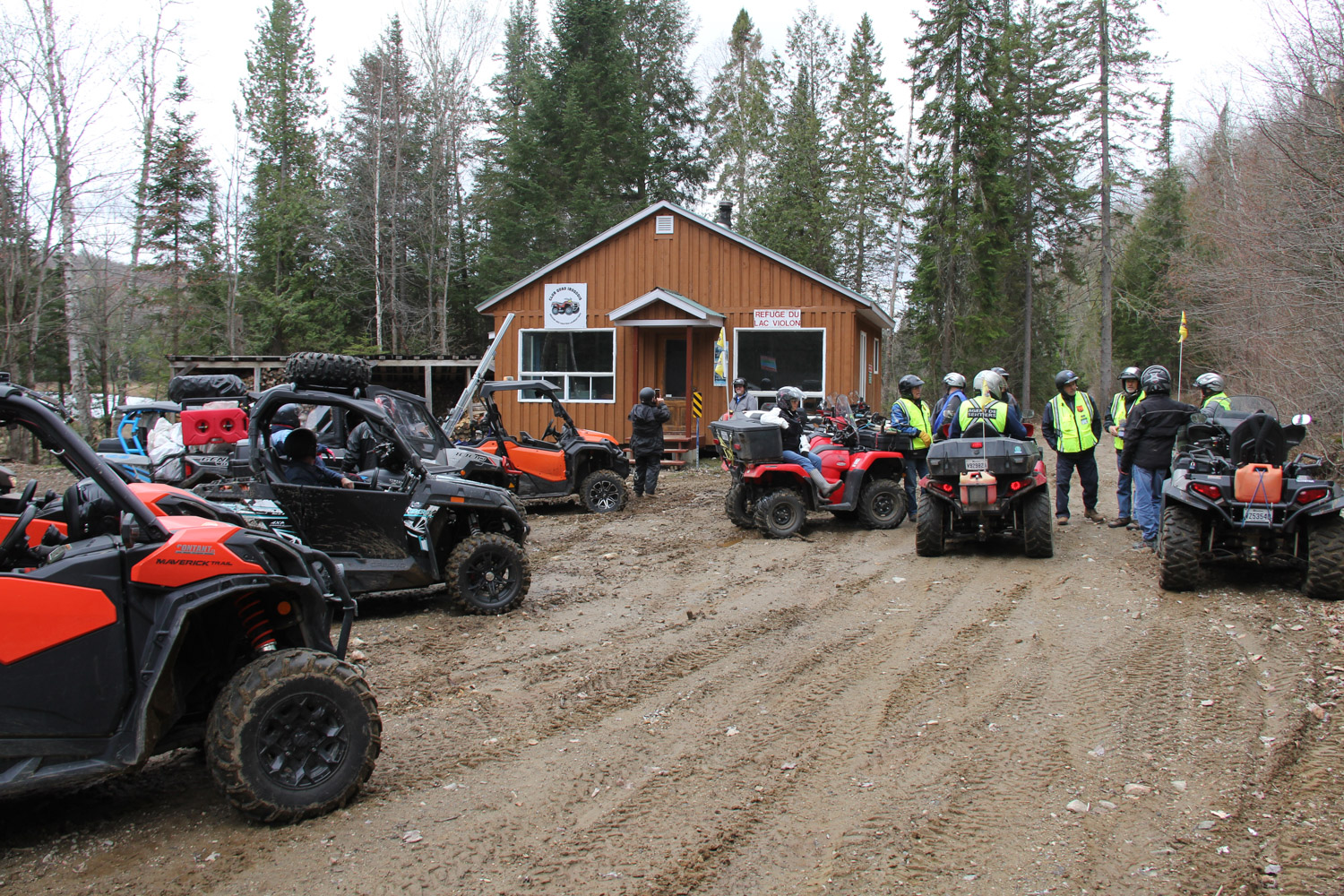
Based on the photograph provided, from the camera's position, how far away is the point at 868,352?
21891 millimetres

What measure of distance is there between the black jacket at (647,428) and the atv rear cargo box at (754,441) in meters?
3.50

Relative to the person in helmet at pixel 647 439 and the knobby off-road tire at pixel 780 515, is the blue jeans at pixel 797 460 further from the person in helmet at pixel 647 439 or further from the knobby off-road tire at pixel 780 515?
the person in helmet at pixel 647 439

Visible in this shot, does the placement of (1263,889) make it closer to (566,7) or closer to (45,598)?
(45,598)

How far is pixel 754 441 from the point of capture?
10250 millimetres

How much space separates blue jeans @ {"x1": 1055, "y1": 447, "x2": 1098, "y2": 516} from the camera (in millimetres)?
10336

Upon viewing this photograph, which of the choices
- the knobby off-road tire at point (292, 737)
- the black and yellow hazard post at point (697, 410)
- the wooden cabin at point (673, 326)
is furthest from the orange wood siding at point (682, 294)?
the knobby off-road tire at point (292, 737)

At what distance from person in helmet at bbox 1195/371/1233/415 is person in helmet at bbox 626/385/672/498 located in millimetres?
7201

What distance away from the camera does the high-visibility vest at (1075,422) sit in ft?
33.2

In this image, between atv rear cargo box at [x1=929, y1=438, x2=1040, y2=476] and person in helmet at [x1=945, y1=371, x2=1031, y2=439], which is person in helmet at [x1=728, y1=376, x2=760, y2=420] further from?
atv rear cargo box at [x1=929, y1=438, x2=1040, y2=476]

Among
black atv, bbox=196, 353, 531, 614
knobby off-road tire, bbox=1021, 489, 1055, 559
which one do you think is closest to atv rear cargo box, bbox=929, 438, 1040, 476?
knobby off-road tire, bbox=1021, 489, 1055, 559

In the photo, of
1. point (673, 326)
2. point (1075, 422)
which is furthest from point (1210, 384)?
point (673, 326)

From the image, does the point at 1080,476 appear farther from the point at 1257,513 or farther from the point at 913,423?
the point at 1257,513

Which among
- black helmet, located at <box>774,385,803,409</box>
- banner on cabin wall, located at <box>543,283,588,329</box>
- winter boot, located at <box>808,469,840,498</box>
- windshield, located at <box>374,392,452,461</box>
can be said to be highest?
banner on cabin wall, located at <box>543,283,588,329</box>

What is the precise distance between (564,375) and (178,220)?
2025 cm
